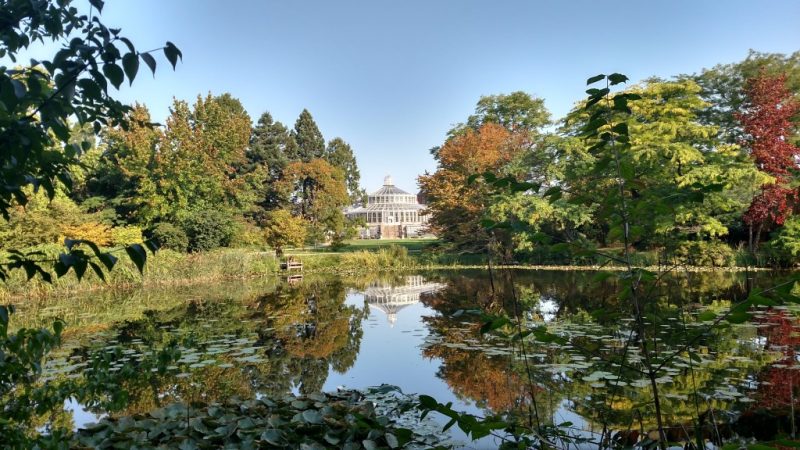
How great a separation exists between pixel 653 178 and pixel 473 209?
767 cm

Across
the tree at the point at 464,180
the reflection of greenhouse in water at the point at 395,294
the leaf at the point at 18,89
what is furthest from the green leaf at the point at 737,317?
the tree at the point at 464,180

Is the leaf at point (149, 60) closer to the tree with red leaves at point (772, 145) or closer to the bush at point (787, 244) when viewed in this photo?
the bush at point (787, 244)

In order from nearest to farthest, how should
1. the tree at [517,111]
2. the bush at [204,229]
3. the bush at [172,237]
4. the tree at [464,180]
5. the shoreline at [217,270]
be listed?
the shoreline at [217,270]
the bush at [172,237]
the bush at [204,229]
the tree at [464,180]
the tree at [517,111]

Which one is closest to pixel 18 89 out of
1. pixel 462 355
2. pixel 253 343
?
pixel 462 355

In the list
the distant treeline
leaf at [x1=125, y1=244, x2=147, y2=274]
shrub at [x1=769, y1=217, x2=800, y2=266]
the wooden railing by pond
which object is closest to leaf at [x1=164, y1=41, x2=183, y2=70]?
leaf at [x1=125, y1=244, x2=147, y2=274]

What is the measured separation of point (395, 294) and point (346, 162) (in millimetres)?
32565

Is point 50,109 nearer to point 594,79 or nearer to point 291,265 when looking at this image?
point 594,79

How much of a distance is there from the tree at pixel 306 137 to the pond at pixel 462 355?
84.9 ft

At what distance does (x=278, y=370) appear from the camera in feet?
18.0

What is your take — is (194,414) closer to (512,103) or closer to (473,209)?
(473,209)

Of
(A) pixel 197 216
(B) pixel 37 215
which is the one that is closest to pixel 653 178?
(A) pixel 197 216

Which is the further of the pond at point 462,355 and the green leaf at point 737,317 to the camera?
the pond at point 462,355

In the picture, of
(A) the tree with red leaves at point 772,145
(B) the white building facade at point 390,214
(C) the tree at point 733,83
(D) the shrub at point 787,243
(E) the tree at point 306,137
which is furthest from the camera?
(B) the white building facade at point 390,214

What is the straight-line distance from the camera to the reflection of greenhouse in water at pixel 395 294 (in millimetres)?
10438
